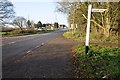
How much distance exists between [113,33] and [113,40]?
3394 millimetres

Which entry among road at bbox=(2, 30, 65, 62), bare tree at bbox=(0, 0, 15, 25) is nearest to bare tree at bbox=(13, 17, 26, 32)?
bare tree at bbox=(0, 0, 15, 25)

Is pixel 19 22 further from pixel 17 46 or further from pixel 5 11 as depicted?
pixel 17 46

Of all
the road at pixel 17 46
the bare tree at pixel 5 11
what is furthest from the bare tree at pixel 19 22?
the road at pixel 17 46

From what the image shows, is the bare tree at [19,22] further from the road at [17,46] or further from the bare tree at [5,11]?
the road at [17,46]

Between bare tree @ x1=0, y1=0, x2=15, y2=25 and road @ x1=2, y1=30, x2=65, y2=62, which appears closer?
road @ x1=2, y1=30, x2=65, y2=62

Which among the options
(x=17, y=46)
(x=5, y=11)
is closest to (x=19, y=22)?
(x=5, y=11)

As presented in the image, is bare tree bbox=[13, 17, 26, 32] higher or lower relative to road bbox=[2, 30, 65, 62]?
higher

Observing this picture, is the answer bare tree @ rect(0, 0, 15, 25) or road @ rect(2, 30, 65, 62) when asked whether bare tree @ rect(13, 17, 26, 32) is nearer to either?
bare tree @ rect(0, 0, 15, 25)

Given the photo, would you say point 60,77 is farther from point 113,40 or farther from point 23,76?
point 113,40

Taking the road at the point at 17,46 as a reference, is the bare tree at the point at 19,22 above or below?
above

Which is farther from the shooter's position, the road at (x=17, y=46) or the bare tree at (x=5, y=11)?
the bare tree at (x=5, y=11)

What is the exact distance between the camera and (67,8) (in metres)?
47.3

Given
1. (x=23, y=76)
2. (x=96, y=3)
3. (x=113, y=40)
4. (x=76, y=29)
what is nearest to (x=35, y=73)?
(x=23, y=76)

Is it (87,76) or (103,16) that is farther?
(103,16)
